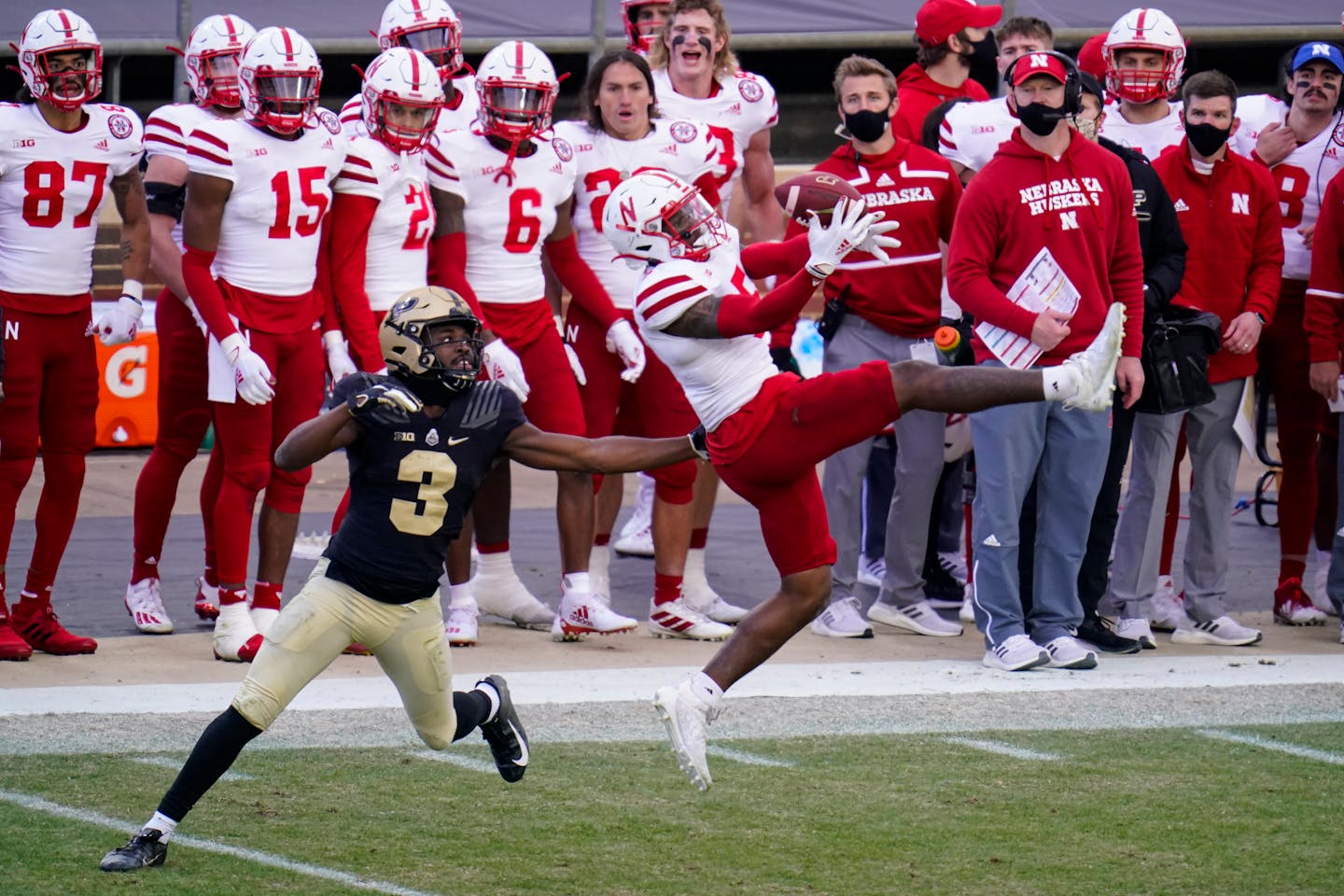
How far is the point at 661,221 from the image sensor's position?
5367mm

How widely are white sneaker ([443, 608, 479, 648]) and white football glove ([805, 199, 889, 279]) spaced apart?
266 centimetres

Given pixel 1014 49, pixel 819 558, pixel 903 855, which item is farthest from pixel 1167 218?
pixel 903 855

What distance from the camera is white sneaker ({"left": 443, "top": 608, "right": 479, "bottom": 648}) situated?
23.5 feet

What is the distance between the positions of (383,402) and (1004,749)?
221 centimetres

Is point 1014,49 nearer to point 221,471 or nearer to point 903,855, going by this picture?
point 221,471

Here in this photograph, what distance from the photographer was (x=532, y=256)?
7.43 meters

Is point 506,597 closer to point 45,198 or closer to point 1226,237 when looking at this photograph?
point 45,198

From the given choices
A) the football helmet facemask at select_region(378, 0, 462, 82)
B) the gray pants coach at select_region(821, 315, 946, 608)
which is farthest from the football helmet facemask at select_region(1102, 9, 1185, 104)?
the football helmet facemask at select_region(378, 0, 462, 82)

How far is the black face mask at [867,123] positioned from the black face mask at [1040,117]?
67cm

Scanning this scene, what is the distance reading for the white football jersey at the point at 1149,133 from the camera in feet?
25.3

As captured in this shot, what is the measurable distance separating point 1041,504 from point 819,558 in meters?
1.81

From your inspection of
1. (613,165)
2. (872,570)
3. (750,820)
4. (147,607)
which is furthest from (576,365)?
(750,820)

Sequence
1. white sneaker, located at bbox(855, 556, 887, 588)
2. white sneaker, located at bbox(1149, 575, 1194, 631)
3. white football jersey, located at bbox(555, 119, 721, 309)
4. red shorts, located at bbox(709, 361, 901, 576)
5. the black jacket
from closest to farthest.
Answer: red shorts, located at bbox(709, 361, 901, 576) → the black jacket → white football jersey, located at bbox(555, 119, 721, 309) → white sneaker, located at bbox(1149, 575, 1194, 631) → white sneaker, located at bbox(855, 556, 887, 588)

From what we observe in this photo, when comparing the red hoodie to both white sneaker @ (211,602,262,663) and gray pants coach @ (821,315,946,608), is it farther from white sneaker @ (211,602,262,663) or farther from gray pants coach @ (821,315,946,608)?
white sneaker @ (211,602,262,663)
